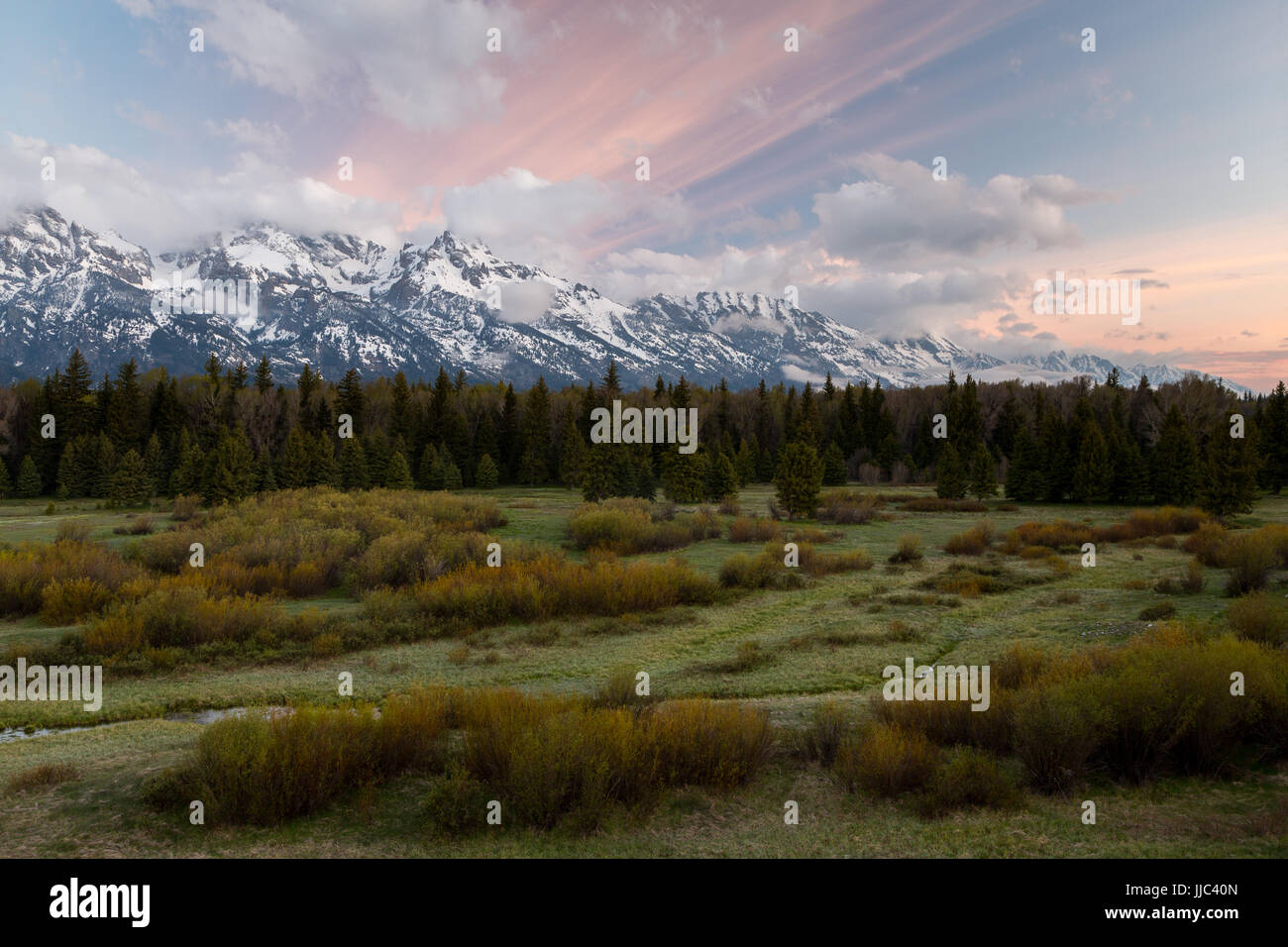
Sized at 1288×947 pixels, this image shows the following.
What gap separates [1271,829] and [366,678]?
13103mm

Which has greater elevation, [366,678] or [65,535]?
[65,535]

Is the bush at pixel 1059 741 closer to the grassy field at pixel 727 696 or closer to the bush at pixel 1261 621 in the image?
the grassy field at pixel 727 696

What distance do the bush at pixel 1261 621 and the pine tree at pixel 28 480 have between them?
262 ft

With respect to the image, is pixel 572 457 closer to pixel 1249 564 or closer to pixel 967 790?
pixel 1249 564

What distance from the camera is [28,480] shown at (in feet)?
196

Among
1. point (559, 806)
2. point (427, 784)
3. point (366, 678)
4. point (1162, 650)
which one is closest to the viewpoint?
point (559, 806)

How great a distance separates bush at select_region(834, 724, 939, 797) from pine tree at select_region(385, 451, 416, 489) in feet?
203

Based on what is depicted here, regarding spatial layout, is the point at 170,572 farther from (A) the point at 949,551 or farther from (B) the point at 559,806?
(A) the point at 949,551

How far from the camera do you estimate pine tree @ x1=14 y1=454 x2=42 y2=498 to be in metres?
59.6

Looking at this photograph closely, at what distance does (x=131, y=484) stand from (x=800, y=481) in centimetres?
4857

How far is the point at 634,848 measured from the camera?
6.48 meters

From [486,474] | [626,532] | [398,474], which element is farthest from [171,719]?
[486,474]

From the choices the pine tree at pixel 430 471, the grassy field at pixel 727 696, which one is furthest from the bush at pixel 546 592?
the pine tree at pixel 430 471
